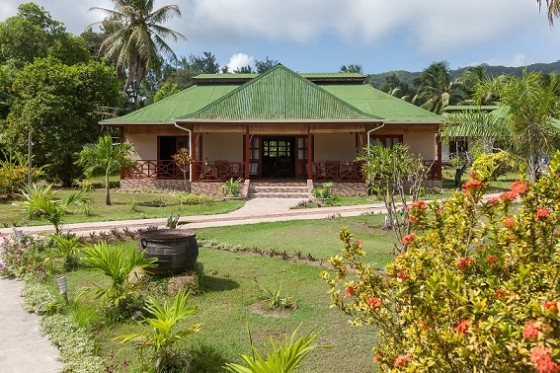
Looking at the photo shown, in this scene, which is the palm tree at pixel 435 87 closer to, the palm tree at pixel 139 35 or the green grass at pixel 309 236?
the palm tree at pixel 139 35

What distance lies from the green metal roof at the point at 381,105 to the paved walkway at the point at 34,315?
7944mm

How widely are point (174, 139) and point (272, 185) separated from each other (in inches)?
261

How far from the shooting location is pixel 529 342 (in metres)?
2.16

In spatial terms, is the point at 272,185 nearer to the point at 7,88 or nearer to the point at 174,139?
the point at 174,139

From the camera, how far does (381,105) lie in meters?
23.1

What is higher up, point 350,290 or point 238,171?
point 238,171

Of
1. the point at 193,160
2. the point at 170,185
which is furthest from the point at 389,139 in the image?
the point at 170,185

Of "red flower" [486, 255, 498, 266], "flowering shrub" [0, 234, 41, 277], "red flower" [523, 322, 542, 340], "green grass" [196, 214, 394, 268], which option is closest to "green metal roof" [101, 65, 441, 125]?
"green grass" [196, 214, 394, 268]

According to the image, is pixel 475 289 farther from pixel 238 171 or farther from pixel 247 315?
pixel 238 171

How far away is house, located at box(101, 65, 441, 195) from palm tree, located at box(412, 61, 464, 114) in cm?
2176

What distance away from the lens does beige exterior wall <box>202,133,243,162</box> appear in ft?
72.9

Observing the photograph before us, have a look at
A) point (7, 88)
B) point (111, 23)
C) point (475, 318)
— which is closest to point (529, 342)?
point (475, 318)

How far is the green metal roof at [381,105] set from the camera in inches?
839

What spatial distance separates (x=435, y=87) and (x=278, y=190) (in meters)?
32.3
